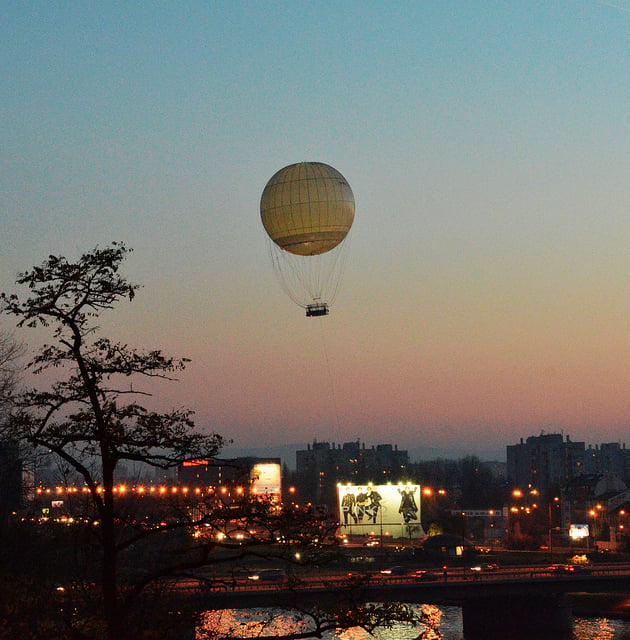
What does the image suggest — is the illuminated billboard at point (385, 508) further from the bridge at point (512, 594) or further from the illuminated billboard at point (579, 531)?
the bridge at point (512, 594)

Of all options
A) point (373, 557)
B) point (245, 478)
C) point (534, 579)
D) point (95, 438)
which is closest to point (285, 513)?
point (245, 478)

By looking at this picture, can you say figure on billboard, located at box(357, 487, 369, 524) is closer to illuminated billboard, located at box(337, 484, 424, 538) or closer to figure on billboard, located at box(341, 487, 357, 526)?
illuminated billboard, located at box(337, 484, 424, 538)

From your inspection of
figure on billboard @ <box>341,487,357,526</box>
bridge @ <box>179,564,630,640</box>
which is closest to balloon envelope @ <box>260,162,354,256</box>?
bridge @ <box>179,564,630,640</box>

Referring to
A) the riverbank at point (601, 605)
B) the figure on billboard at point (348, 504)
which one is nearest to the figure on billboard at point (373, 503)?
the figure on billboard at point (348, 504)

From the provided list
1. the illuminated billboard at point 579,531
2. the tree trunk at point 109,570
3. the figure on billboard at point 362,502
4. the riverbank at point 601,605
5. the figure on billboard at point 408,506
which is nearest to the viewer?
the tree trunk at point 109,570

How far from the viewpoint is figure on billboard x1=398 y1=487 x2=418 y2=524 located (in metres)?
116

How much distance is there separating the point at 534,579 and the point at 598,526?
66507 mm

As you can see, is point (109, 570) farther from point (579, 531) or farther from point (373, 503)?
point (579, 531)

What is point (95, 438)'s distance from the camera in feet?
44.3

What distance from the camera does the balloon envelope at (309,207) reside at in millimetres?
52875

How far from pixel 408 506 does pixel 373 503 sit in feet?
14.9

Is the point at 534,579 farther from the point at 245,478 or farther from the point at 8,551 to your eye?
the point at 245,478

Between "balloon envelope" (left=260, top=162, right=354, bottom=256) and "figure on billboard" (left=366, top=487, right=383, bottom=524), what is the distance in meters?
62.9

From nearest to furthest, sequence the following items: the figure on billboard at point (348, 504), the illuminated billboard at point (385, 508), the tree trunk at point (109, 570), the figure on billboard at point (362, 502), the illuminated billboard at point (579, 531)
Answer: the tree trunk at point (109, 570) → the figure on billboard at point (362, 502) → the figure on billboard at point (348, 504) → the illuminated billboard at point (385, 508) → the illuminated billboard at point (579, 531)
